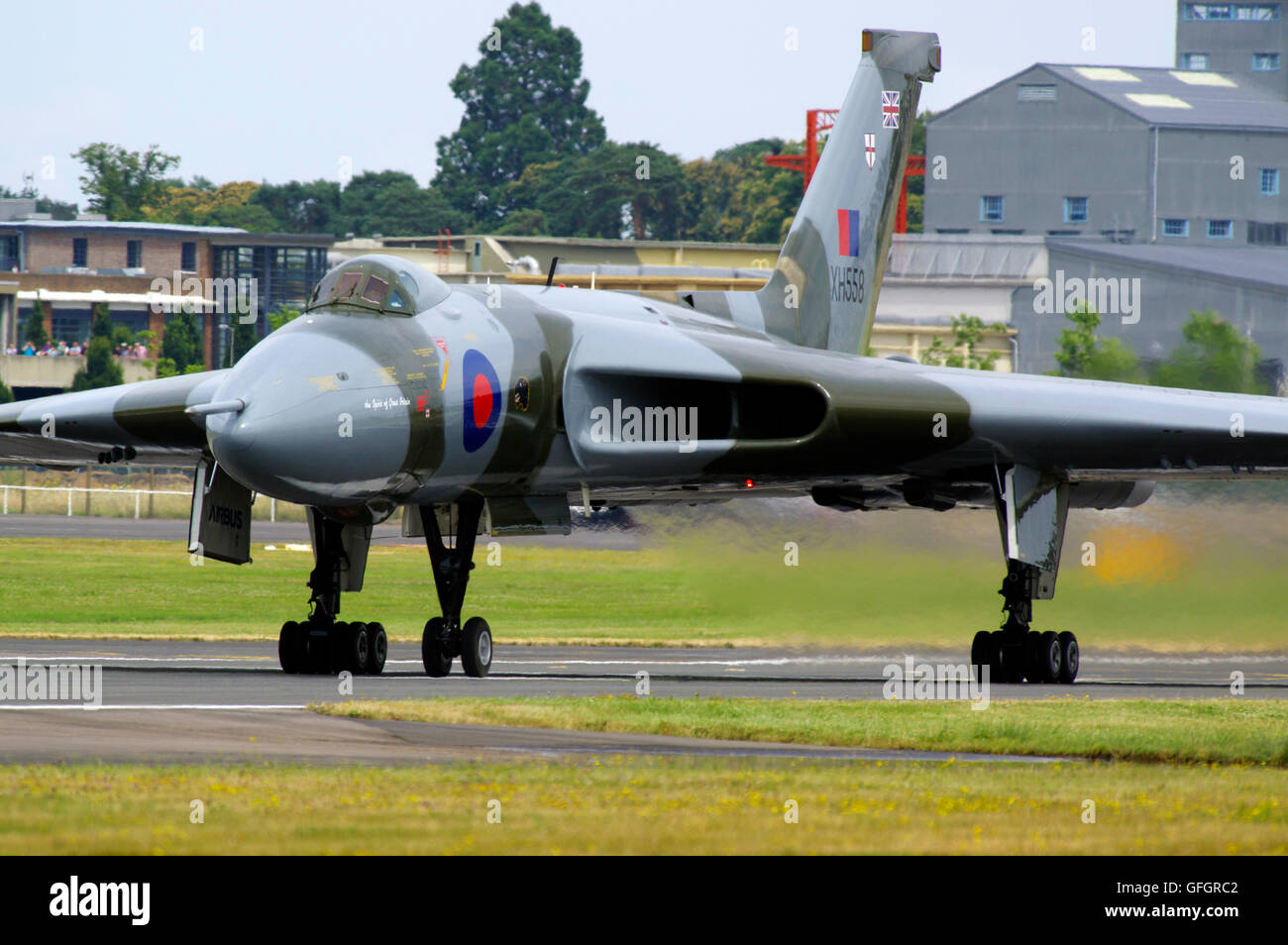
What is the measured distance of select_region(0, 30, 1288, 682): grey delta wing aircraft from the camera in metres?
17.0

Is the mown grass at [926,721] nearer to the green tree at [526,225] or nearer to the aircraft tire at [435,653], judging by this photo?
the aircraft tire at [435,653]

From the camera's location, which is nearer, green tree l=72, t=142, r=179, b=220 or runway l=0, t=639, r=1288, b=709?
runway l=0, t=639, r=1288, b=709

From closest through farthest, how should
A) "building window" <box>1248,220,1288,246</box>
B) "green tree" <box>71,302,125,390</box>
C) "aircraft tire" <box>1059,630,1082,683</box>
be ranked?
"aircraft tire" <box>1059,630,1082,683</box>, "green tree" <box>71,302,125,390</box>, "building window" <box>1248,220,1288,246</box>

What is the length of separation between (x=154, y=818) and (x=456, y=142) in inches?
5616

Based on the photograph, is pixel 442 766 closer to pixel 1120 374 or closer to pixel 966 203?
pixel 1120 374

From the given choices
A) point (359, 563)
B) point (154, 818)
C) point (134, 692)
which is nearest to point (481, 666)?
point (359, 563)

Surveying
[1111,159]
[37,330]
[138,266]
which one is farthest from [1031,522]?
[138,266]

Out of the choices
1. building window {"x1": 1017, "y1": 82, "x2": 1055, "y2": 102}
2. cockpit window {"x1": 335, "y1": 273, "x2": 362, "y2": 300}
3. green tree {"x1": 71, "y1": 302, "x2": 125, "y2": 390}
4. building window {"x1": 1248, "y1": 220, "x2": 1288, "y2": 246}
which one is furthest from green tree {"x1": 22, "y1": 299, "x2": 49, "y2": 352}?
cockpit window {"x1": 335, "y1": 273, "x2": 362, "y2": 300}

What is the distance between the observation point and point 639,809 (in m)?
9.95

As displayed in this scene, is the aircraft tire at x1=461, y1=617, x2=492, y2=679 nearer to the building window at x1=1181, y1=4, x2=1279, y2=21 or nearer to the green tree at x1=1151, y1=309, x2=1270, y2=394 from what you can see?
the green tree at x1=1151, y1=309, x2=1270, y2=394

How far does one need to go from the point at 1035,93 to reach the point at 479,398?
89.3m

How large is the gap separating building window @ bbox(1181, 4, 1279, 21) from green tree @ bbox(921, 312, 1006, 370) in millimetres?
58107

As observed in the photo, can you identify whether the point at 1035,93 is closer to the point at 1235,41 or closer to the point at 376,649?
the point at 1235,41

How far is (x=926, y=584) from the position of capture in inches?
1005
